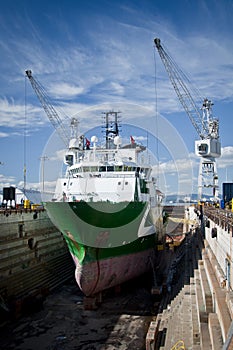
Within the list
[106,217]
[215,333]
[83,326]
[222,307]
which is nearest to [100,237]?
[106,217]

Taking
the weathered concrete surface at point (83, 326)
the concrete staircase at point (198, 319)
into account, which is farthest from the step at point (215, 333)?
the weathered concrete surface at point (83, 326)

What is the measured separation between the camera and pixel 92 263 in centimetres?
1712

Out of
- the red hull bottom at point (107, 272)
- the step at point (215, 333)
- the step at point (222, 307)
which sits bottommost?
the red hull bottom at point (107, 272)

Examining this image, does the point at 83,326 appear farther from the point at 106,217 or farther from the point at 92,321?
the point at 106,217

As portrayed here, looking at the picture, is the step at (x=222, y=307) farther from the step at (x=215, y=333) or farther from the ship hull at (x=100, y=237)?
the ship hull at (x=100, y=237)

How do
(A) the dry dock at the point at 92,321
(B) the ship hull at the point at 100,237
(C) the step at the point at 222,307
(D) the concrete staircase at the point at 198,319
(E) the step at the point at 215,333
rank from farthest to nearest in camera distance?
(B) the ship hull at the point at 100,237, (A) the dry dock at the point at 92,321, (D) the concrete staircase at the point at 198,319, (E) the step at the point at 215,333, (C) the step at the point at 222,307

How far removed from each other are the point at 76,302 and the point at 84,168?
26.3 feet

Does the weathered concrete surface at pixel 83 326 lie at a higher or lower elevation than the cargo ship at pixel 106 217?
→ lower

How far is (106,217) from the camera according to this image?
1686cm

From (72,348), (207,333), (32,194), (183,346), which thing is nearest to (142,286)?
(72,348)

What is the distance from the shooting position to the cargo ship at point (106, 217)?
16797mm

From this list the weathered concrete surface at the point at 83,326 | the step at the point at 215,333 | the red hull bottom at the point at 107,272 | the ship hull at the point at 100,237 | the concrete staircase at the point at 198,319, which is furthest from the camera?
the red hull bottom at the point at 107,272

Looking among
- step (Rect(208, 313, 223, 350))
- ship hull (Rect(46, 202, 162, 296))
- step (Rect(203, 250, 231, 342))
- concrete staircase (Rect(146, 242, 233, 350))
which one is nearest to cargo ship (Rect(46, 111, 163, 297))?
ship hull (Rect(46, 202, 162, 296))

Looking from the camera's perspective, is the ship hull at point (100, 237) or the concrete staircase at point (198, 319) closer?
the concrete staircase at point (198, 319)
